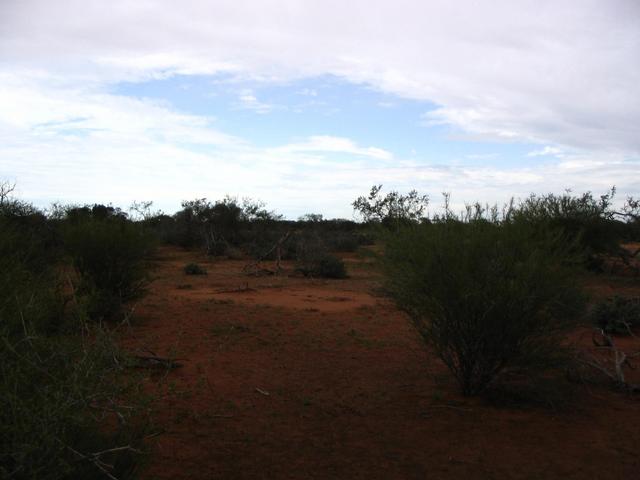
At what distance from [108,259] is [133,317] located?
1.27 meters

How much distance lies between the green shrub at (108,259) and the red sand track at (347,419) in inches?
47.9

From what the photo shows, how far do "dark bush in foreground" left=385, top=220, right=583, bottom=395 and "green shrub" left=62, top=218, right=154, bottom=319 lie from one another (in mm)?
6796

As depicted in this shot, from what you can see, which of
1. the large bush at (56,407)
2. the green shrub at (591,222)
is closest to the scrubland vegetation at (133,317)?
the large bush at (56,407)

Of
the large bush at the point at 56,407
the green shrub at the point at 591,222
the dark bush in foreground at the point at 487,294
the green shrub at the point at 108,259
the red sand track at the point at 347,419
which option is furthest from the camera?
the green shrub at the point at 591,222

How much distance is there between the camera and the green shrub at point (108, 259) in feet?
36.7

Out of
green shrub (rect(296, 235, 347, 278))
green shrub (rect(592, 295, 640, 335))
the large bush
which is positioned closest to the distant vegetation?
the large bush

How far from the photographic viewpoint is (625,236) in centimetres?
2177

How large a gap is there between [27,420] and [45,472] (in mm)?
257

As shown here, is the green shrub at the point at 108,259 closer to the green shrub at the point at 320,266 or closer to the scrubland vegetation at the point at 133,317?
the scrubland vegetation at the point at 133,317

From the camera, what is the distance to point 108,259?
11344mm

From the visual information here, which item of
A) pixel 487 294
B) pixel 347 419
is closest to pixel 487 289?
pixel 487 294

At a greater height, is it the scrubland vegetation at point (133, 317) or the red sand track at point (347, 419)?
the scrubland vegetation at point (133, 317)

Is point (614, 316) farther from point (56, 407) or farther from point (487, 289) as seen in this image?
point (56, 407)

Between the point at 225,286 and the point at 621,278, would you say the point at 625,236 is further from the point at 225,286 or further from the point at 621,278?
the point at 225,286
